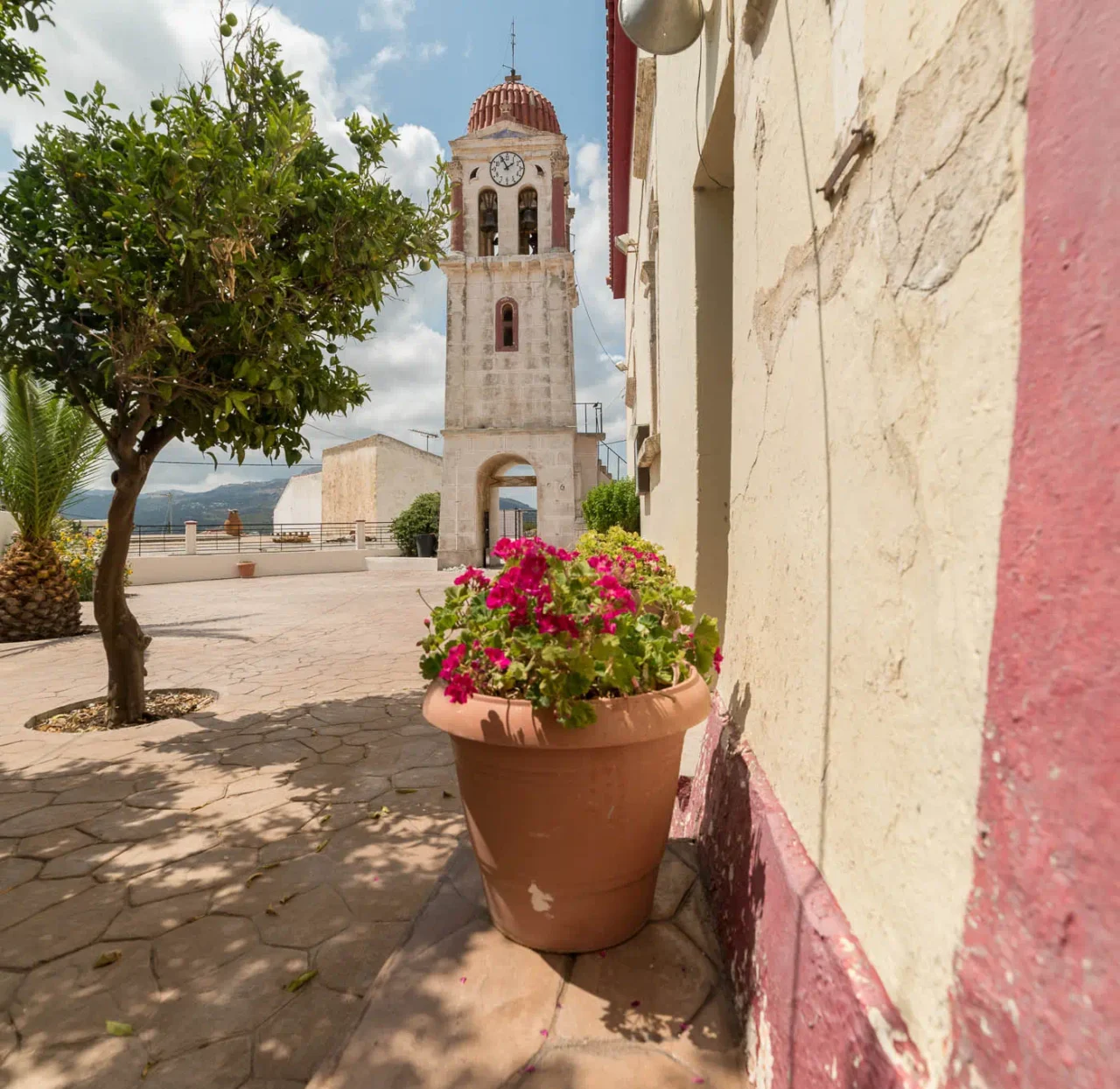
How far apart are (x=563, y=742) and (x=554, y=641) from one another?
0.80 feet

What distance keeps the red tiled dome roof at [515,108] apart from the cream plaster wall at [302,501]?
21.3 m

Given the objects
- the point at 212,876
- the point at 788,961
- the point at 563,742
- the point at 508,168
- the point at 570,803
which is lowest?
the point at 212,876

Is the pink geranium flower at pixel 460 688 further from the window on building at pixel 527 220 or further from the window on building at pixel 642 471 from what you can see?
the window on building at pixel 527 220

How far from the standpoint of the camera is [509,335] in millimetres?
19109

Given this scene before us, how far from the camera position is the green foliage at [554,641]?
1.61m

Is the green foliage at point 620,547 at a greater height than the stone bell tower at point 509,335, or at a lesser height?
lesser

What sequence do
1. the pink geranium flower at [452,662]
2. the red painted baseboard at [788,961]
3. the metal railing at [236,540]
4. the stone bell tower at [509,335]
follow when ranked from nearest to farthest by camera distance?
the red painted baseboard at [788,961], the pink geranium flower at [452,662], the stone bell tower at [509,335], the metal railing at [236,540]

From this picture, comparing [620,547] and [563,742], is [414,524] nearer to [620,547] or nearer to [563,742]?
[620,547]

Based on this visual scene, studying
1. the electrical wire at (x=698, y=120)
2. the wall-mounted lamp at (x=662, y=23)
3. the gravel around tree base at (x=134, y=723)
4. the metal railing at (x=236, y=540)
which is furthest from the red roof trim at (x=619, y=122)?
the metal railing at (x=236, y=540)

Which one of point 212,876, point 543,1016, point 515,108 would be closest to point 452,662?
point 543,1016

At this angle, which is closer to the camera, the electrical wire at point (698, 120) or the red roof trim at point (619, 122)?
the electrical wire at point (698, 120)

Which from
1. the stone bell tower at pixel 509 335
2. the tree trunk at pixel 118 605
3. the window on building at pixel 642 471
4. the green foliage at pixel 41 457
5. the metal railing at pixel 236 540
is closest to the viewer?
the tree trunk at pixel 118 605

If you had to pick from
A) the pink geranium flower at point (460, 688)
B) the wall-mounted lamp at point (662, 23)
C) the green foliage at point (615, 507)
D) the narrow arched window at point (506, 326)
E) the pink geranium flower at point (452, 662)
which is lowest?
the pink geranium flower at point (460, 688)

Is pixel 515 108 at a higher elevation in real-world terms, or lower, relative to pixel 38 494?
higher
